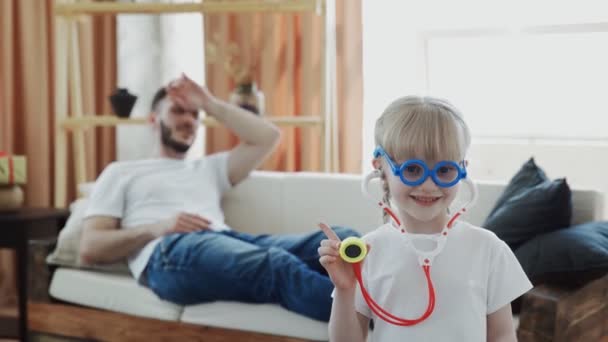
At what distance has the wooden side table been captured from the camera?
266 centimetres

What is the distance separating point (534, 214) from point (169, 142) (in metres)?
1.33

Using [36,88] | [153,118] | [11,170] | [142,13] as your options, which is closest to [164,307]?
[153,118]

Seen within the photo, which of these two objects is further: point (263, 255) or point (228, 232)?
point (228, 232)

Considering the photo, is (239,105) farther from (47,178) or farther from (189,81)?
(47,178)

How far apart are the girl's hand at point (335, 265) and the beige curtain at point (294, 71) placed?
211 centimetres

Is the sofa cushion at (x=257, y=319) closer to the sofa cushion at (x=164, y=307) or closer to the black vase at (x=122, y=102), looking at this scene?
the sofa cushion at (x=164, y=307)

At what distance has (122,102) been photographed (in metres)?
3.34

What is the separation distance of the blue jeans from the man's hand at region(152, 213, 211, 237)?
0.02 meters

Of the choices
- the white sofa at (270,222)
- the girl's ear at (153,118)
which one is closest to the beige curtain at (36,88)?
the girl's ear at (153,118)

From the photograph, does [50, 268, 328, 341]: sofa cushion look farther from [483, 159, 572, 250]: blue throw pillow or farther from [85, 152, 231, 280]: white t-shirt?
[483, 159, 572, 250]: blue throw pillow

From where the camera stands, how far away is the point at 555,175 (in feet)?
10.8

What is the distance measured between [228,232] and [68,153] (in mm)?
1689

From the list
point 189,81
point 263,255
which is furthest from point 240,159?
point 263,255

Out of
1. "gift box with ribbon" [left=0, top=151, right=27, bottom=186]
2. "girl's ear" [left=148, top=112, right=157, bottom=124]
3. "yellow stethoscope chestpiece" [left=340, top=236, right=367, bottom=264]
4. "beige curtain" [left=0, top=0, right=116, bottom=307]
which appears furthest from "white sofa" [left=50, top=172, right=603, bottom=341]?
"beige curtain" [left=0, top=0, right=116, bottom=307]
